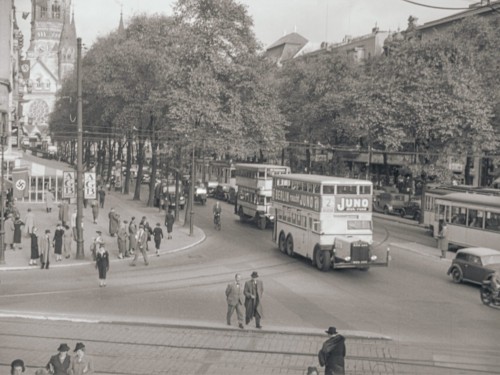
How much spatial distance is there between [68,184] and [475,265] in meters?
18.3

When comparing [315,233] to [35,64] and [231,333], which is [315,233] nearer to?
[231,333]

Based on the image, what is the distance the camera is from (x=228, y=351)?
54.0 ft

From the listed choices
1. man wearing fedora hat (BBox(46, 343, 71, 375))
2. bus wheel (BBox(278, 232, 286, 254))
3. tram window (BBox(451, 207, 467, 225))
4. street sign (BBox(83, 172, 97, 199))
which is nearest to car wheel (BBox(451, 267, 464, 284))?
tram window (BBox(451, 207, 467, 225))

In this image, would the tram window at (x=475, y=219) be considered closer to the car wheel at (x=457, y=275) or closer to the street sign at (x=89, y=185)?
the car wheel at (x=457, y=275)

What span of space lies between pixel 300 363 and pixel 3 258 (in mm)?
16720

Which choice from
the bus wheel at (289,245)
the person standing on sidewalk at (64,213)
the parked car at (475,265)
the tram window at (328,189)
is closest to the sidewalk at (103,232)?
the person standing on sidewalk at (64,213)

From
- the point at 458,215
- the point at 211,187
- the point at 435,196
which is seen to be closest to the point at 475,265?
the point at 458,215

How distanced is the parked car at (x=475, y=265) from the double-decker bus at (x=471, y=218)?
19.1 ft

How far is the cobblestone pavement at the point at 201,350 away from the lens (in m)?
15.0

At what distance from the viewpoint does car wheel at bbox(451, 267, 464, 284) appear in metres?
26.0

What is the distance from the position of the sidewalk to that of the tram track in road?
37.2ft

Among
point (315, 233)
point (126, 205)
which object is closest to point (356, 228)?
point (315, 233)

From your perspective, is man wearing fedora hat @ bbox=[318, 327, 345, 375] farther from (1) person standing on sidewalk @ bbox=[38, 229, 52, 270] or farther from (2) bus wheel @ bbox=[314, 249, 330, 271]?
(1) person standing on sidewalk @ bbox=[38, 229, 52, 270]

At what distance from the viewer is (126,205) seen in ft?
181
